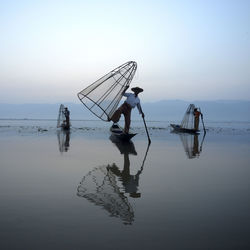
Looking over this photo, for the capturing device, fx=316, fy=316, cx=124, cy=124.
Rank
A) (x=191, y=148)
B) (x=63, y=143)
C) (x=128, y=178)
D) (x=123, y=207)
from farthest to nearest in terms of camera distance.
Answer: (x=63, y=143) < (x=191, y=148) < (x=128, y=178) < (x=123, y=207)

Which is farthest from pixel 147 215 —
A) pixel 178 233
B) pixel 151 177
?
pixel 151 177

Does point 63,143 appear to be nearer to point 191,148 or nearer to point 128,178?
point 191,148

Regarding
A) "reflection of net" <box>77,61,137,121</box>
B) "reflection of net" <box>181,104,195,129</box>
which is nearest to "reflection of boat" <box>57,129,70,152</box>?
"reflection of net" <box>77,61,137,121</box>

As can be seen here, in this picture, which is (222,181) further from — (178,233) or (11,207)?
(11,207)

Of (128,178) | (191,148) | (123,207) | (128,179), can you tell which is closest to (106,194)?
(123,207)

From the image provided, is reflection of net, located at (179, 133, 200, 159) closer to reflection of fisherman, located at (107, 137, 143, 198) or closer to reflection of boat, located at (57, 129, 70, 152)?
reflection of fisherman, located at (107, 137, 143, 198)

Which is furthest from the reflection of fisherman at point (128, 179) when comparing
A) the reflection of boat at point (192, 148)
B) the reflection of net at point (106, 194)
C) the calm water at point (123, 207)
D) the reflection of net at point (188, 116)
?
the reflection of net at point (188, 116)

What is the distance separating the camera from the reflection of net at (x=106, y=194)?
438 cm

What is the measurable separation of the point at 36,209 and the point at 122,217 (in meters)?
1.28

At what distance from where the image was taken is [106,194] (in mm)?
5523

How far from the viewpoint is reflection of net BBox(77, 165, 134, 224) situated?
14.4 feet

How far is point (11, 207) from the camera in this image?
457cm

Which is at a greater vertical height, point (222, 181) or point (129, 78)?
point (129, 78)

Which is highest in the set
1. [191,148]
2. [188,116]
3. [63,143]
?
[188,116]
